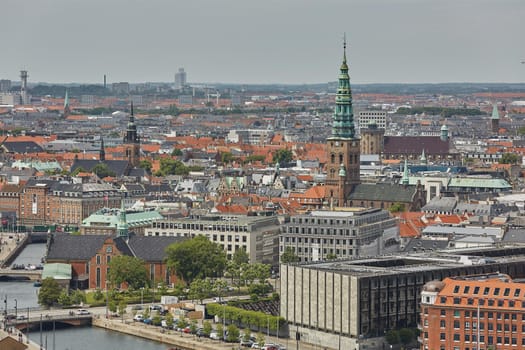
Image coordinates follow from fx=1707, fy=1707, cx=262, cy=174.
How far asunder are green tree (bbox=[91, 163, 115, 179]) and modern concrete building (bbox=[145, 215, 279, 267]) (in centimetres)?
4074

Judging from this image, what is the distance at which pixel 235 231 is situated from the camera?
80.9 metres

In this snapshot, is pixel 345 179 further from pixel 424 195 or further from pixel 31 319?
pixel 31 319


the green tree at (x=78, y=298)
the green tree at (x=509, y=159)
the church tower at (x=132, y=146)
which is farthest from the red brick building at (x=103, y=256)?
the green tree at (x=509, y=159)

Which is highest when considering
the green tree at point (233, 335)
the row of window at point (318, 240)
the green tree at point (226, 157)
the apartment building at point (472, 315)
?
the apartment building at point (472, 315)

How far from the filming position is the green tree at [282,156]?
152012mm

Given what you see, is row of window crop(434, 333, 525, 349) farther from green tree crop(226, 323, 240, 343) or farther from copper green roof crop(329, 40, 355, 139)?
copper green roof crop(329, 40, 355, 139)

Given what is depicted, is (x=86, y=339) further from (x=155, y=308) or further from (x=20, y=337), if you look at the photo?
(x=155, y=308)

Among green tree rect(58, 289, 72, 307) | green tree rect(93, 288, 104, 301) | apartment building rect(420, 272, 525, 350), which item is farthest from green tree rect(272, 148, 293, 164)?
apartment building rect(420, 272, 525, 350)

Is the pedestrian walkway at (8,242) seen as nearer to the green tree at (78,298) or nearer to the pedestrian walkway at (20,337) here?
the green tree at (78,298)

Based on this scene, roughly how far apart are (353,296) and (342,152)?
130 ft

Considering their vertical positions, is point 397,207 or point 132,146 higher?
point 132,146

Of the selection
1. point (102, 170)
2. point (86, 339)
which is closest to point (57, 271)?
point (86, 339)

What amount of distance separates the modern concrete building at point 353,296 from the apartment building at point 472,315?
128 inches

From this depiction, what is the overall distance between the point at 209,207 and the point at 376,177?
2456 centimetres
